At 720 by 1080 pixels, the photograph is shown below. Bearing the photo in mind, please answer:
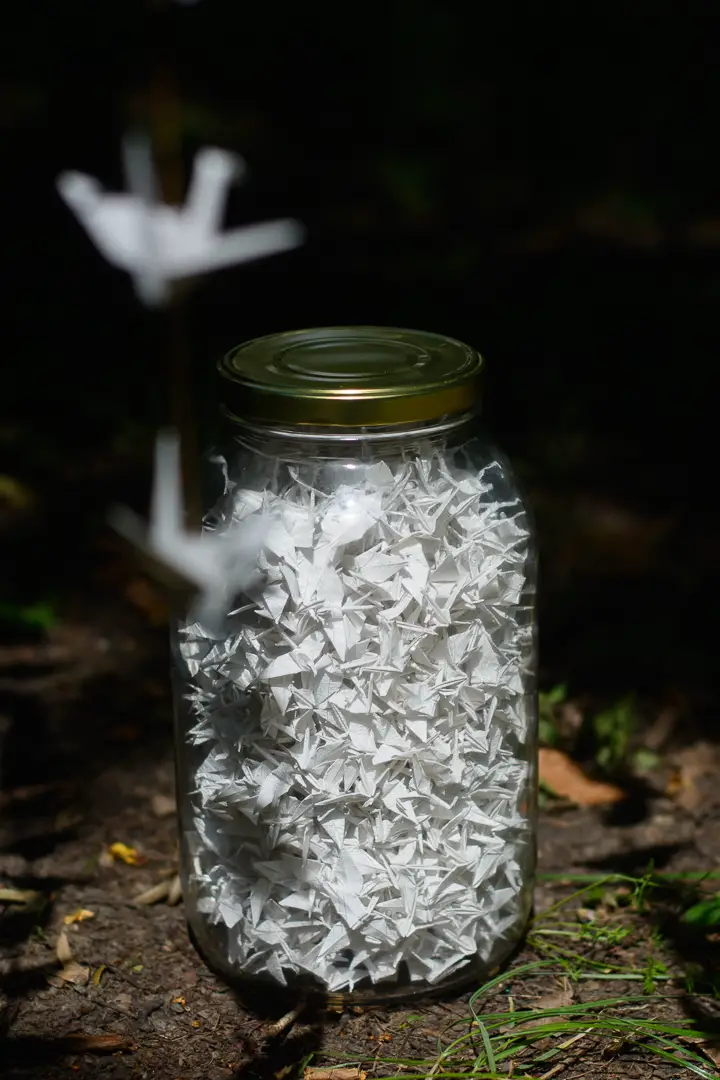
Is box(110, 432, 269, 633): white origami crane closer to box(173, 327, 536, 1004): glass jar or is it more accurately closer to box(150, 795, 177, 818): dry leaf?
box(173, 327, 536, 1004): glass jar

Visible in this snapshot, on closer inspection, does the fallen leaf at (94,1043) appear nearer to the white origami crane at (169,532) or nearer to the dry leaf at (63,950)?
the dry leaf at (63,950)

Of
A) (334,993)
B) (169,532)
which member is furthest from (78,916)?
(169,532)

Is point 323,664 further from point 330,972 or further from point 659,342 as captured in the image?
point 659,342

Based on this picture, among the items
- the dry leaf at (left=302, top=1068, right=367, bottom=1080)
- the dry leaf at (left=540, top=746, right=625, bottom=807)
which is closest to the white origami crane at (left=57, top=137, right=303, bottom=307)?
the dry leaf at (left=302, top=1068, right=367, bottom=1080)

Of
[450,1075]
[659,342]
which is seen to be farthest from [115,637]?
[659,342]

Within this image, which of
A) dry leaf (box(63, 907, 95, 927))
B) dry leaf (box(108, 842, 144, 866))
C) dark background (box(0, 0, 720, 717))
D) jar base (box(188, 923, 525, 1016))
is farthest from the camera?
dark background (box(0, 0, 720, 717))

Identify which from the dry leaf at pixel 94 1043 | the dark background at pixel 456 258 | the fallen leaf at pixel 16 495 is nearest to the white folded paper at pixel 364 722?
the dry leaf at pixel 94 1043

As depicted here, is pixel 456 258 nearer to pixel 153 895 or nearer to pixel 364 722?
pixel 153 895
